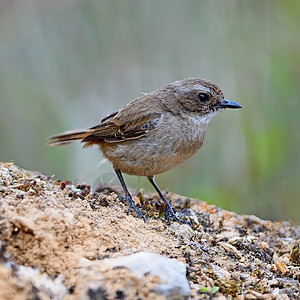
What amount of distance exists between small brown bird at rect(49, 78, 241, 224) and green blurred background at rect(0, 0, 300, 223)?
1.67 metres

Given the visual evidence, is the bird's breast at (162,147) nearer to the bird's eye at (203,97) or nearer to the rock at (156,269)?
the bird's eye at (203,97)

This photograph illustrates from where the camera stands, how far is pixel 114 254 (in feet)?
12.0

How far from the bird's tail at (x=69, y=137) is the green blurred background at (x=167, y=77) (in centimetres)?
102

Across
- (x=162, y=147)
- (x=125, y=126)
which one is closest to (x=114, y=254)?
(x=162, y=147)

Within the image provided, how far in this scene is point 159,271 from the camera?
11.0ft

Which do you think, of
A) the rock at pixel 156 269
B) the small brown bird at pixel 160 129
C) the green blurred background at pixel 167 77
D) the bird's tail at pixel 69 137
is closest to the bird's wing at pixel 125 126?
the small brown bird at pixel 160 129

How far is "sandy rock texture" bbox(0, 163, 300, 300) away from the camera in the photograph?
10.8 ft

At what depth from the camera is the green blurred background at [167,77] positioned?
7992 mm

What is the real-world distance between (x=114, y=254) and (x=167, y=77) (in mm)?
5603

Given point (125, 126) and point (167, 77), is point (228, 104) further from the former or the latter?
point (167, 77)

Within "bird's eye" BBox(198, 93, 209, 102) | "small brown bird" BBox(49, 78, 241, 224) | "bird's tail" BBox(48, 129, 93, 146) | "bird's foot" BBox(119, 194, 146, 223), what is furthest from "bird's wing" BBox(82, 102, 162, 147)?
"bird's foot" BBox(119, 194, 146, 223)

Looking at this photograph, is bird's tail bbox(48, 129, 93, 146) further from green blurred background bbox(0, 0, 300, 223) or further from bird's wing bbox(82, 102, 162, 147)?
green blurred background bbox(0, 0, 300, 223)

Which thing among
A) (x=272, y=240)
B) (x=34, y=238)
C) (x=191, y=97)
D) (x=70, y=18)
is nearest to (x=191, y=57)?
(x=70, y=18)

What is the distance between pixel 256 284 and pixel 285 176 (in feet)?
14.1
